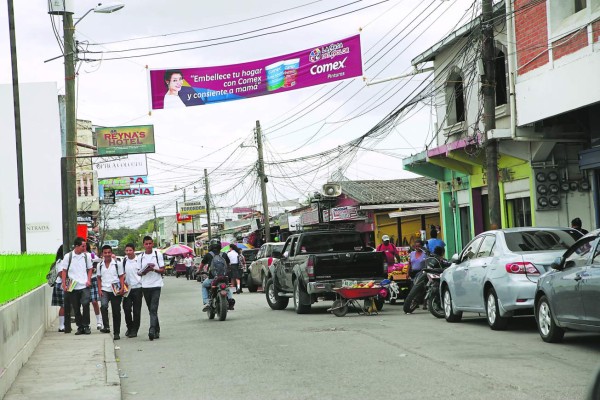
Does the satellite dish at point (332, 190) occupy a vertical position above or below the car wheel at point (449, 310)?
above

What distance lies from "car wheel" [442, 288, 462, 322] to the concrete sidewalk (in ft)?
21.0

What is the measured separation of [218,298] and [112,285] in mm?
3542

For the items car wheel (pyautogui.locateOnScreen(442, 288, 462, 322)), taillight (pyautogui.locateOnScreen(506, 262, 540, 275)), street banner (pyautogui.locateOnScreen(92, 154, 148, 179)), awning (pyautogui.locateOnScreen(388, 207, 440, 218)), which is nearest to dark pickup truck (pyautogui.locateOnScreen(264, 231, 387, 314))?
car wheel (pyautogui.locateOnScreen(442, 288, 462, 322))

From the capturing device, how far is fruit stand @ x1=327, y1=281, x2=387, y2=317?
1922 cm

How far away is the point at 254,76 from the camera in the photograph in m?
23.2

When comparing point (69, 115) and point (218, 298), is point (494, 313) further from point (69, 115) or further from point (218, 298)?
point (69, 115)

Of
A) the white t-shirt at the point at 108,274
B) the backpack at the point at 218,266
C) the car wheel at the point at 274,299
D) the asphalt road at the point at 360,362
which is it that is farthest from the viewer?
the car wheel at the point at 274,299

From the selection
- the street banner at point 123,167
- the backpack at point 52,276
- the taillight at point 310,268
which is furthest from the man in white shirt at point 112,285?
the street banner at point 123,167

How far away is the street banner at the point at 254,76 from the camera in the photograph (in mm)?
22531

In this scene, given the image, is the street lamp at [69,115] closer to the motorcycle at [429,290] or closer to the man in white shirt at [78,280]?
the man in white shirt at [78,280]

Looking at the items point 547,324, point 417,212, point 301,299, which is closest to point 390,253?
point 301,299

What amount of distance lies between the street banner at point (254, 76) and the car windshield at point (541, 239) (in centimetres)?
872

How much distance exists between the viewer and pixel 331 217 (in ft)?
141

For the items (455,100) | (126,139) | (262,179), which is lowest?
(262,179)
